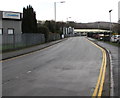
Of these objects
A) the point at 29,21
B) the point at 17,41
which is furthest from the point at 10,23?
the point at 17,41

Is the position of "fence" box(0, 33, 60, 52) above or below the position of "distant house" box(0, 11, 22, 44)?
below

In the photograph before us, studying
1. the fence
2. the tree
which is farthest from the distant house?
the fence

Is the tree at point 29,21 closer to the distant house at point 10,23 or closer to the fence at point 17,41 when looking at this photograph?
the distant house at point 10,23

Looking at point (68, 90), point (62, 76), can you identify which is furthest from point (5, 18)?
point (68, 90)

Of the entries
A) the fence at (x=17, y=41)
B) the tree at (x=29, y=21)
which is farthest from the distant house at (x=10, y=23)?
the fence at (x=17, y=41)

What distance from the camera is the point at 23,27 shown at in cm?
4981

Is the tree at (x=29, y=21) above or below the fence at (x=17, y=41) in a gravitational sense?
above

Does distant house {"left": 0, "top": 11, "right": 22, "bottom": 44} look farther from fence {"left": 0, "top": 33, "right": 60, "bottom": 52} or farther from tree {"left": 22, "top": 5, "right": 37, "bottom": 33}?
fence {"left": 0, "top": 33, "right": 60, "bottom": 52}

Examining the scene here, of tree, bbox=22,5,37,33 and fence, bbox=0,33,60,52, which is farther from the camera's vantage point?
tree, bbox=22,5,37,33

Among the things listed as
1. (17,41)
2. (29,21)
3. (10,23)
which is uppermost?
(29,21)

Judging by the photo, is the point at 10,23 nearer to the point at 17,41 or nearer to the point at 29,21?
the point at 29,21

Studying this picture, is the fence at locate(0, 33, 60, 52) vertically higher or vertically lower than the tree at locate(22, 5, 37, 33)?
lower

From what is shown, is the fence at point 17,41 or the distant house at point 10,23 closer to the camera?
the fence at point 17,41

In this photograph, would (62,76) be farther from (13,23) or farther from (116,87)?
(13,23)
